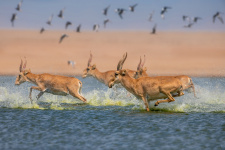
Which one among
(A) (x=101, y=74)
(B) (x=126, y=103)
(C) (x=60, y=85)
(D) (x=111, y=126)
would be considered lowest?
(D) (x=111, y=126)

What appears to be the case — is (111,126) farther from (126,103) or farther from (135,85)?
(126,103)

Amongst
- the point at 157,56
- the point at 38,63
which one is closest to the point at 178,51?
the point at 157,56

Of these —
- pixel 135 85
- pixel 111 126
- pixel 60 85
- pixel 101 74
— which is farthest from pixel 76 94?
pixel 111 126

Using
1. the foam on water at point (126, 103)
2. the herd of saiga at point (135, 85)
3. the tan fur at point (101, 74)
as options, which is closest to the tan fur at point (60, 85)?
the herd of saiga at point (135, 85)

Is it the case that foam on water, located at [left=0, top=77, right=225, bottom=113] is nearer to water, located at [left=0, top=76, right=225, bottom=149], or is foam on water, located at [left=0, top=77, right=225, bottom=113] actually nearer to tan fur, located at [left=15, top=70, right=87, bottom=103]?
water, located at [left=0, top=76, right=225, bottom=149]

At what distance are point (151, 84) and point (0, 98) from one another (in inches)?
304

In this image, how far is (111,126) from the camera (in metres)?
12.6

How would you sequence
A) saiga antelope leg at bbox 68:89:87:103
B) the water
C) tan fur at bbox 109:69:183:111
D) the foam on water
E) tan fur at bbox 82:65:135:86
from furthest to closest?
tan fur at bbox 82:65:135:86, saiga antelope leg at bbox 68:89:87:103, the foam on water, tan fur at bbox 109:69:183:111, the water

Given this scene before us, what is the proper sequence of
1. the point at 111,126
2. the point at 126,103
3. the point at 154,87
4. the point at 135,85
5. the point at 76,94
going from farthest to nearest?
the point at 126,103 < the point at 76,94 < the point at 135,85 < the point at 154,87 < the point at 111,126

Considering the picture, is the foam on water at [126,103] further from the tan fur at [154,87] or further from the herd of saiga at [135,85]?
the tan fur at [154,87]

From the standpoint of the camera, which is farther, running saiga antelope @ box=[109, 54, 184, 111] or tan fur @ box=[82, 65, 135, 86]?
tan fur @ box=[82, 65, 135, 86]

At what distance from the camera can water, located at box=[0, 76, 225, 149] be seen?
420 inches

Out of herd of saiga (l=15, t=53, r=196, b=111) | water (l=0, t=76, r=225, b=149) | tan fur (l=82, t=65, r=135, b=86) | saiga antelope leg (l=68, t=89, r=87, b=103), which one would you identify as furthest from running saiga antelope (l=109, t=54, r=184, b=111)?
tan fur (l=82, t=65, r=135, b=86)

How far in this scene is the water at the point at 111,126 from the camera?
10.7 m
